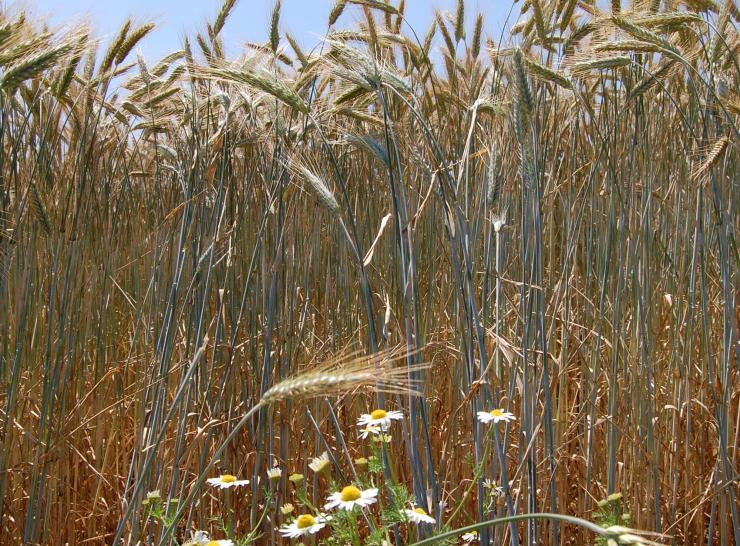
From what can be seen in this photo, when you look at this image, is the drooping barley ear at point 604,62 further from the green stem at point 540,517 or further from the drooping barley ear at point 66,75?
the green stem at point 540,517

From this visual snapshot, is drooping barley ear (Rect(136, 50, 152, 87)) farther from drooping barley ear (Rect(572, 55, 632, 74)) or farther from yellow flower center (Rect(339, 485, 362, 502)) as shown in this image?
yellow flower center (Rect(339, 485, 362, 502))

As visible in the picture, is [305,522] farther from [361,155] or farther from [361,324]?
[361,155]

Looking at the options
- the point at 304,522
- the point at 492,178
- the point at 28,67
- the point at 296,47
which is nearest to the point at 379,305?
the point at 296,47

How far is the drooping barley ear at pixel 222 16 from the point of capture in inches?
84.0

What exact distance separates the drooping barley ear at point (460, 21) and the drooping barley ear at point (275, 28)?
628 millimetres

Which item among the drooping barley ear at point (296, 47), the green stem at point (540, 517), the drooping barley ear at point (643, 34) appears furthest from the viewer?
the drooping barley ear at point (296, 47)

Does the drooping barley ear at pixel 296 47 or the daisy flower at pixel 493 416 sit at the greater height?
the drooping barley ear at pixel 296 47

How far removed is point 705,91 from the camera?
6.35 feet

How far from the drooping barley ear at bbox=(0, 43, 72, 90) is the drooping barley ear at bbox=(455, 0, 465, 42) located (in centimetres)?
133

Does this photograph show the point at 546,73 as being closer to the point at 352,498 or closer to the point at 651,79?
the point at 651,79

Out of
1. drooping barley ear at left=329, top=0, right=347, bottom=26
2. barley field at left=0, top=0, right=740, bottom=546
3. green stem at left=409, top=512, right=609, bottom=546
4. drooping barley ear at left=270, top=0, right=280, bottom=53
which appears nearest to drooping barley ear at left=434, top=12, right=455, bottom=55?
barley field at left=0, top=0, right=740, bottom=546

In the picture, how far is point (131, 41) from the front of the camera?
1885 mm

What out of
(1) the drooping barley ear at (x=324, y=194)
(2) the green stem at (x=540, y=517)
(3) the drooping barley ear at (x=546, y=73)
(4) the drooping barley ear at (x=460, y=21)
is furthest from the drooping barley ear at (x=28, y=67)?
(4) the drooping barley ear at (x=460, y=21)

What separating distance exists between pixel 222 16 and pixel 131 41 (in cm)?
34
